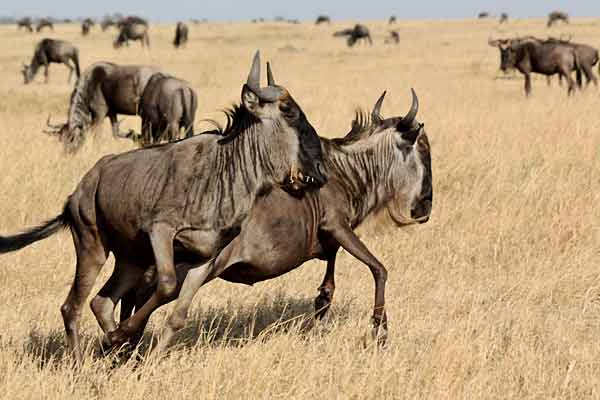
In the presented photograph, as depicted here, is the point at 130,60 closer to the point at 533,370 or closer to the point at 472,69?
the point at 472,69

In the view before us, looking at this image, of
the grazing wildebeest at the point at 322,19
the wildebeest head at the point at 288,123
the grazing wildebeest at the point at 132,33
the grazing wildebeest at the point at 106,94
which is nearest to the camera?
the wildebeest head at the point at 288,123

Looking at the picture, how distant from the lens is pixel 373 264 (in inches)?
190

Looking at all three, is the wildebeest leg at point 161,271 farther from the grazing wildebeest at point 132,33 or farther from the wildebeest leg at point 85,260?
the grazing wildebeest at point 132,33

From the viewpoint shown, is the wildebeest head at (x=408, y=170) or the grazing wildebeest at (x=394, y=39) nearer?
the wildebeest head at (x=408, y=170)

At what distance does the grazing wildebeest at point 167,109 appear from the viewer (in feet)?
41.3

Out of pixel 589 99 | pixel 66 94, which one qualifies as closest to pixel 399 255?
pixel 589 99

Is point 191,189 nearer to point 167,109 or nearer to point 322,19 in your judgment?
point 167,109

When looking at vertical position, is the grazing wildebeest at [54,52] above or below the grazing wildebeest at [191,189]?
below

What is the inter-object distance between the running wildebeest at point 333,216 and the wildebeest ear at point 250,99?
57cm

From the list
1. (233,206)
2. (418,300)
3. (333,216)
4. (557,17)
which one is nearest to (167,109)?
(418,300)

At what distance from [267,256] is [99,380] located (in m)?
1.03

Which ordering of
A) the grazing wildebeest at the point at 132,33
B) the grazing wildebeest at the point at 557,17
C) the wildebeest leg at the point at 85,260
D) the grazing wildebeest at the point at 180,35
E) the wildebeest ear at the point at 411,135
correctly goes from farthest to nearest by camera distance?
the grazing wildebeest at the point at 557,17 → the grazing wildebeest at the point at 180,35 → the grazing wildebeest at the point at 132,33 → the wildebeest ear at the point at 411,135 → the wildebeest leg at the point at 85,260

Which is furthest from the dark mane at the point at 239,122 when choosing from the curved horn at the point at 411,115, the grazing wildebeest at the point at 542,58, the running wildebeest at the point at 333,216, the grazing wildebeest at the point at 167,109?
the grazing wildebeest at the point at 542,58

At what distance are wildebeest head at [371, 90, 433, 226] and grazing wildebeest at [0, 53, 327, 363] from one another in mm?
1115
